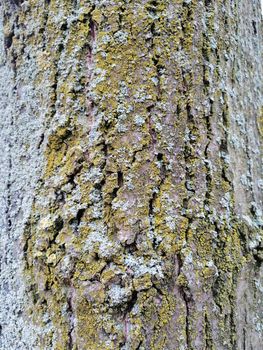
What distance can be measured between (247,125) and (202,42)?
0.59 ft

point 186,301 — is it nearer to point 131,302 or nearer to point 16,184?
point 131,302

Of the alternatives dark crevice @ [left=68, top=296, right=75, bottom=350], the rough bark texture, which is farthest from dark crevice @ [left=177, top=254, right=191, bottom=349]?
dark crevice @ [left=68, top=296, right=75, bottom=350]

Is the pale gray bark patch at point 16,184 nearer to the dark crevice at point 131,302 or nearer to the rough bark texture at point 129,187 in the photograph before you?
the rough bark texture at point 129,187

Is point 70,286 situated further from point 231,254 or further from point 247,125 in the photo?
point 247,125

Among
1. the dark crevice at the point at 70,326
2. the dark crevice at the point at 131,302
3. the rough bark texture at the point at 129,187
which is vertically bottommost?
the dark crevice at the point at 70,326

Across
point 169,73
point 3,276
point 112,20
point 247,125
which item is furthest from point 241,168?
point 3,276

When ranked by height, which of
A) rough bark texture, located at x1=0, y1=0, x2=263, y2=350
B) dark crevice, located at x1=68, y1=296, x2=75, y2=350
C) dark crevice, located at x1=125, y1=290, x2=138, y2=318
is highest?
rough bark texture, located at x1=0, y1=0, x2=263, y2=350

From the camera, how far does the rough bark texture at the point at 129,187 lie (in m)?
0.60

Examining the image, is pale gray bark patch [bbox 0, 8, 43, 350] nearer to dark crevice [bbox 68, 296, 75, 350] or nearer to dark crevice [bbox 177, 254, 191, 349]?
dark crevice [bbox 68, 296, 75, 350]

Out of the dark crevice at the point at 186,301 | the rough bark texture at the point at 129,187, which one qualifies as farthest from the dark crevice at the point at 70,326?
the dark crevice at the point at 186,301

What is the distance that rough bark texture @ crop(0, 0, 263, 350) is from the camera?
0.60 metres

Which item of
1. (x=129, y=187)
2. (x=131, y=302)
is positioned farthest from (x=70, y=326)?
(x=129, y=187)

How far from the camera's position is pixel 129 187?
619 mm

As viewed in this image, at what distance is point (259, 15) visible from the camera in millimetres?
852
